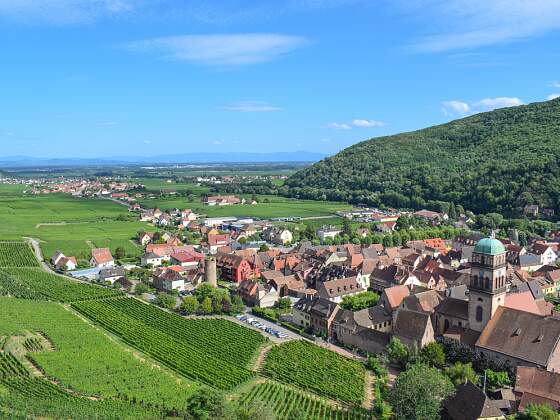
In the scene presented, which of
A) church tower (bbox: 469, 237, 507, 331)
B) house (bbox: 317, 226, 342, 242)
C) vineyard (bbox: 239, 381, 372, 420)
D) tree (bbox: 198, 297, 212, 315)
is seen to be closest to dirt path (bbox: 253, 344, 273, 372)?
vineyard (bbox: 239, 381, 372, 420)

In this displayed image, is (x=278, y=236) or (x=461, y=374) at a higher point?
(x=278, y=236)

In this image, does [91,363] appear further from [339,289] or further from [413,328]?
[339,289]

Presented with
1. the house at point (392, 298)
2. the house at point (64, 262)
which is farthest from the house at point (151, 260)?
the house at point (392, 298)

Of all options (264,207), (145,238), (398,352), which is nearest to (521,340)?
(398,352)

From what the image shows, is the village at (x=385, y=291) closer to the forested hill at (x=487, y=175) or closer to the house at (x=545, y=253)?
the house at (x=545, y=253)

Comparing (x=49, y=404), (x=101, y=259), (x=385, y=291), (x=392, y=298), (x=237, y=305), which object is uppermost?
(x=385, y=291)
